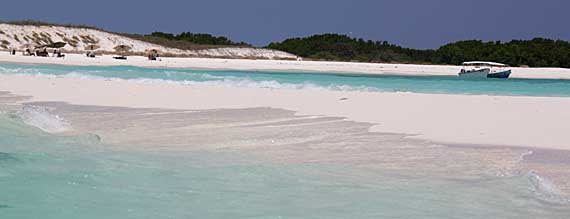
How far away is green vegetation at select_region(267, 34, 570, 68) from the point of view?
79625 mm

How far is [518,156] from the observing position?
9.22 m

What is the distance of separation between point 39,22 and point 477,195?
244 ft

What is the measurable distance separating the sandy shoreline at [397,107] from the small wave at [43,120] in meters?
2.17

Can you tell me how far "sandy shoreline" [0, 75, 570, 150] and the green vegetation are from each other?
207ft

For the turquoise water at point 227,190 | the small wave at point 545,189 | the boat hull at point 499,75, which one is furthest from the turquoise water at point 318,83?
the small wave at point 545,189

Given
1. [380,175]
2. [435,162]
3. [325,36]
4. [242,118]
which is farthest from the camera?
[325,36]

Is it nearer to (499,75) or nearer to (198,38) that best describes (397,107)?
(499,75)

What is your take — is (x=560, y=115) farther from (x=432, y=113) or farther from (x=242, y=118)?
(x=242, y=118)

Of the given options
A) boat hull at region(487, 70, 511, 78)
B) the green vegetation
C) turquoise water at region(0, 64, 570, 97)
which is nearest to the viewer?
turquoise water at region(0, 64, 570, 97)

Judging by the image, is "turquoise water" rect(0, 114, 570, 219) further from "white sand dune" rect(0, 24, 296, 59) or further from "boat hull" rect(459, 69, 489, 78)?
"white sand dune" rect(0, 24, 296, 59)

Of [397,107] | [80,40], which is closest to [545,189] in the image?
[397,107]

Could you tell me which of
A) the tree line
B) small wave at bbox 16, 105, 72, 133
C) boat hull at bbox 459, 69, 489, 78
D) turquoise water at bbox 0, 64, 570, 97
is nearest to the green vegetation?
the tree line

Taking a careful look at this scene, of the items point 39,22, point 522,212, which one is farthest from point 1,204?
point 39,22

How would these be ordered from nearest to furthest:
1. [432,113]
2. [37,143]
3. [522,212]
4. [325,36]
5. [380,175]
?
[522,212] < [380,175] < [37,143] < [432,113] < [325,36]
